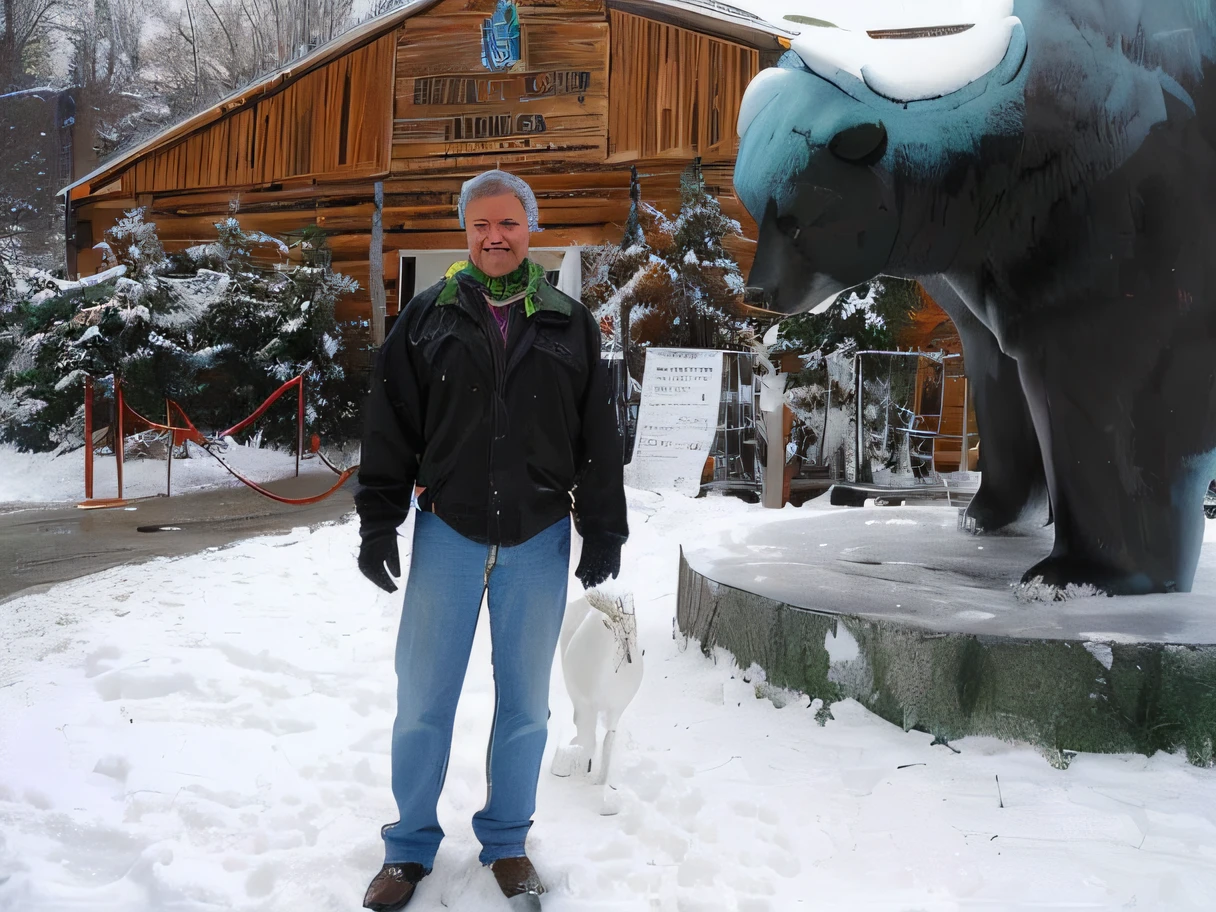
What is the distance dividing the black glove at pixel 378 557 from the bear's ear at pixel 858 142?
204cm

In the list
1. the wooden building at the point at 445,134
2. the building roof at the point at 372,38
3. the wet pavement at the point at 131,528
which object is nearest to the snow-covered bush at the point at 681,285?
the wooden building at the point at 445,134

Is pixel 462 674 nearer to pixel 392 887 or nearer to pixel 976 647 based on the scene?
pixel 392 887

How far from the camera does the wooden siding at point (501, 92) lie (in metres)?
10.6

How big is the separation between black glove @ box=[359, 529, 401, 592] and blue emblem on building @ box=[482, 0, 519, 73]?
32.7 ft

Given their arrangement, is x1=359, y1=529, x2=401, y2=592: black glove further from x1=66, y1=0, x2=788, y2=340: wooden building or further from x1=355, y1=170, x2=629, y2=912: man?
x1=66, y1=0, x2=788, y2=340: wooden building

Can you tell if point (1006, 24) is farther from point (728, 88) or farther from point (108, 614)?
point (728, 88)

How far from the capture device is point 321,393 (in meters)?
11.0

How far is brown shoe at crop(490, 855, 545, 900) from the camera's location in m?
2.07

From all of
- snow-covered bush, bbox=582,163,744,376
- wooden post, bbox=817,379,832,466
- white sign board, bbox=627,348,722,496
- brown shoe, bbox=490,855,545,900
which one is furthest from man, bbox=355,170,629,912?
wooden post, bbox=817,379,832,466

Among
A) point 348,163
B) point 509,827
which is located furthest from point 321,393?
point 509,827

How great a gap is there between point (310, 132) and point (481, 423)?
10942mm

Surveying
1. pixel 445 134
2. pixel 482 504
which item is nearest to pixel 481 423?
pixel 482 504

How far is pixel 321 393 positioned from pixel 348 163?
296cm

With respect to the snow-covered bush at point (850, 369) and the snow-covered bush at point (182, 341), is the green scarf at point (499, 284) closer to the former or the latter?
the snow-covered bush at point (850, 369)
